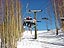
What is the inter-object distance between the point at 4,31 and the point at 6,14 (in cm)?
35

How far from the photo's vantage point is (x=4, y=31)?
173 inches

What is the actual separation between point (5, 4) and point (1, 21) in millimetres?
440

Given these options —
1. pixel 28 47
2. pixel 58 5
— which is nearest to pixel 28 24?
pixel 58 5

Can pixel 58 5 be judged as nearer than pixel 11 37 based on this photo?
No

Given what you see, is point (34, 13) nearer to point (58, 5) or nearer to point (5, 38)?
point (58, 5)

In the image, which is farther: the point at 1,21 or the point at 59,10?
the point at 59,10

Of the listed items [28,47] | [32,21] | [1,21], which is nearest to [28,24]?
[32,21]

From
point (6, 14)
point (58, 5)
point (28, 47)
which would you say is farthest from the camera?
point (58, 5)

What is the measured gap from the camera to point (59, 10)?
7.83 m

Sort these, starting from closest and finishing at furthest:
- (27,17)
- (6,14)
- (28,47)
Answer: (6,14)
(28,47)
(27,17)

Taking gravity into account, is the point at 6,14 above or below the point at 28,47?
above

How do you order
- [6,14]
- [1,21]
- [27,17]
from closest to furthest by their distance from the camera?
[6,14]
[1,21]
[27,17]

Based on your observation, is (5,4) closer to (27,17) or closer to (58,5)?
(27,17)

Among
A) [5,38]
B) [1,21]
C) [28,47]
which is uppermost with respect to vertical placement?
[1,21]
